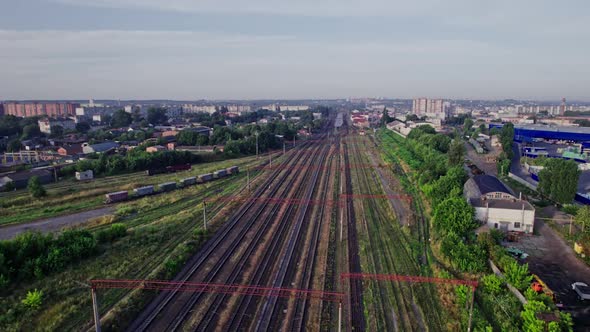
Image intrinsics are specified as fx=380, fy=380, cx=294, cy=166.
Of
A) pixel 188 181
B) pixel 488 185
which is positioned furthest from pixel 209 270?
pixel 488 185

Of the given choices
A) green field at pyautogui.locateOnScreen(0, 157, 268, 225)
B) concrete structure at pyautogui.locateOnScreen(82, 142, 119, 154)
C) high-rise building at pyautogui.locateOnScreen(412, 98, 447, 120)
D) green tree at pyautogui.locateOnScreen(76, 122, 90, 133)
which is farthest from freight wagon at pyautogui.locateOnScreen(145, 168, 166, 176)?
high-rise building at pyautogui.locateOnScreen(412, 98, 447, 120)

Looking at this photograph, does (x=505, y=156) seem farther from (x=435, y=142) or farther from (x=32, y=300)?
(x=32, y=300)

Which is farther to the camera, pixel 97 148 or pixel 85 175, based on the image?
pixel 97 148

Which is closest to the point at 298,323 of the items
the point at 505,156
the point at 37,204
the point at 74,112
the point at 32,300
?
the point at 32,300

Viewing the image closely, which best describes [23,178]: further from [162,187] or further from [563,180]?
[563,180]

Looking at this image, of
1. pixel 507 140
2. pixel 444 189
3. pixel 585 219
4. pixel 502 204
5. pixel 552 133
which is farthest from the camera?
pixel 552 133

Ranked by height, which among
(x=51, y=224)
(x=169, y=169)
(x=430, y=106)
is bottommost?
(x=51, y=224)
